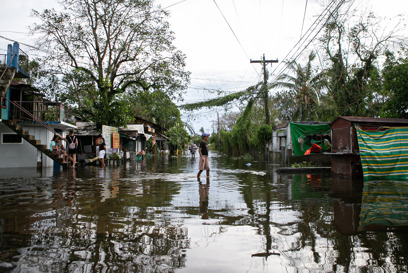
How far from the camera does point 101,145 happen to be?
19.5 metres

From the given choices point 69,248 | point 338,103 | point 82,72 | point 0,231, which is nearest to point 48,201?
point 0,231

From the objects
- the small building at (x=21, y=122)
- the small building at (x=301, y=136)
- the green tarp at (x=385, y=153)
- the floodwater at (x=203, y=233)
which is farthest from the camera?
the small building at (x=301, y=136)

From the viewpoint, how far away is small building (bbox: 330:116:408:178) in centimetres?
1132

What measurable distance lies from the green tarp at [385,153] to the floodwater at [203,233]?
3548 mm

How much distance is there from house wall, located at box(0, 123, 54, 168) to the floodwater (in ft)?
43.1

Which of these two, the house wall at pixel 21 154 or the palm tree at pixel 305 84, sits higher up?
the palm tree at pixel 305 84

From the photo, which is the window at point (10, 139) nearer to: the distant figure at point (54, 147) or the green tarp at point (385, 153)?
the distant figure at point (54, 147)

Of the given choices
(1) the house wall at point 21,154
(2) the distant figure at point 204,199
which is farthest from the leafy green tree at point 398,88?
(1) the house wall at point 21,154

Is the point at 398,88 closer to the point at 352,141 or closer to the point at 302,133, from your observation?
the point at 352,141

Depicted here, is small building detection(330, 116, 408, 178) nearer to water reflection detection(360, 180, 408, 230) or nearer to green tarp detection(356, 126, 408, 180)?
green tarp detection(356, 126, 408, 180)

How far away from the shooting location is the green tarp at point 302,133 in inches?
739

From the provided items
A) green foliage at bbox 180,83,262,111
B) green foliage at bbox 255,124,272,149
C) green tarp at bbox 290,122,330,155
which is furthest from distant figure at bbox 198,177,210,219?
green foliage at bbox 255,124,272,149

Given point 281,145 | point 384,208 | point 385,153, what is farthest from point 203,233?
point 281,145

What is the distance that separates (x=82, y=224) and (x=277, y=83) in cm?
2039
